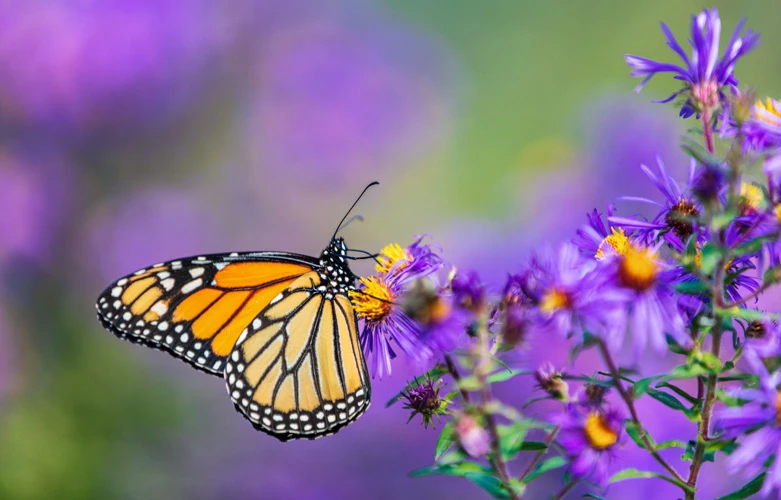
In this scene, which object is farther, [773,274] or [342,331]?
[342,331]

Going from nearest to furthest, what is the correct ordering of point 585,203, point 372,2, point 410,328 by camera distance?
point 410,328
point 585,203
point 372,2

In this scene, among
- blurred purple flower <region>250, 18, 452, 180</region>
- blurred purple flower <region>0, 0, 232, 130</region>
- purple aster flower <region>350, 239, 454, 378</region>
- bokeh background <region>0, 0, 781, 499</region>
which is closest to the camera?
purple aster flower <region>350, 239, 454, 378</region>

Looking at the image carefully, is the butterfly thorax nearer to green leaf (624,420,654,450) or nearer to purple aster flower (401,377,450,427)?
purple aster flower (401,377,450,427)

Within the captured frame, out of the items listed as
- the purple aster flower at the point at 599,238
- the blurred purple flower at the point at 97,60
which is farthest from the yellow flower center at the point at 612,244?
the blurred purple flower at the point at 97,60

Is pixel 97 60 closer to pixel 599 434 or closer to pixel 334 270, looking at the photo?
pixel 334 270

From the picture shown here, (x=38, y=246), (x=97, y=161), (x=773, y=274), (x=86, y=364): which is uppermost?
(x=97, y=161)

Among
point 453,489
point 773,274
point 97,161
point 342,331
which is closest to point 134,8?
point 97,161

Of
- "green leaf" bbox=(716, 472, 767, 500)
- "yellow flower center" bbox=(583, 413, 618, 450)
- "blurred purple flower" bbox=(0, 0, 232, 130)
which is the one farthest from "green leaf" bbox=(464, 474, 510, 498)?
"blurred purple flower" bbox=(0, 0, 232, 130)

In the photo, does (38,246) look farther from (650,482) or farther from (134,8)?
(650,482)

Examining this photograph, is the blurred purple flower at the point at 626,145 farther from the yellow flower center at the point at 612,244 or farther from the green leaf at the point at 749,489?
the green leaf at the point at 749,489
